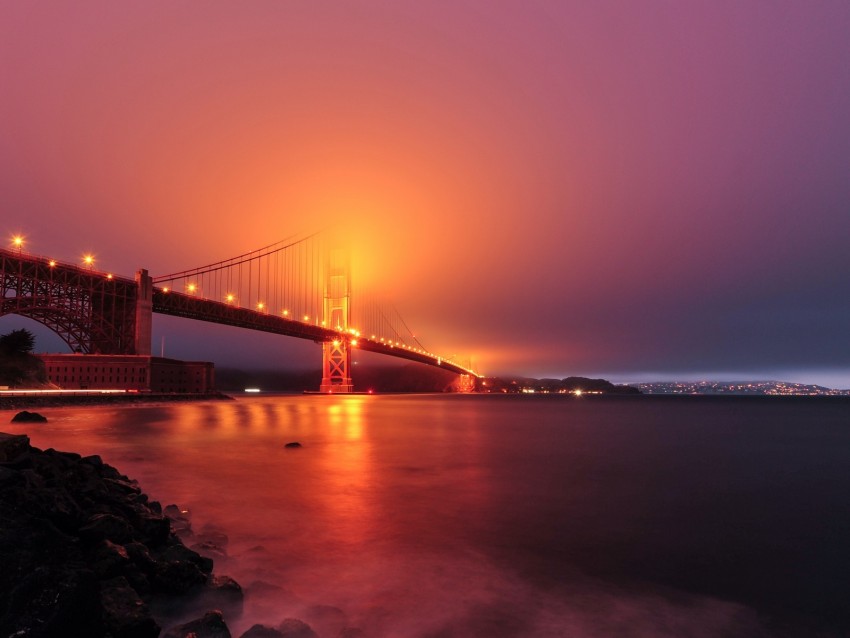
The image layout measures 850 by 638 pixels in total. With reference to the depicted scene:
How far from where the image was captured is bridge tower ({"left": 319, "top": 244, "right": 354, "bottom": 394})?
9469cm

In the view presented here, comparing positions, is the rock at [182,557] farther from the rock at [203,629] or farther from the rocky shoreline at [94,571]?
the rock at [203,629]

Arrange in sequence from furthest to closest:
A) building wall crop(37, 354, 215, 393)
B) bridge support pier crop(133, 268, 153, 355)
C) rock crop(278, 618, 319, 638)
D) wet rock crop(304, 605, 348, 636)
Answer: bridge support pier crop(133, 268, 153, 355), building wall crop(37, 354, 215, 393), wet rock crop(304, 605, 348, 636), rock crop(278, 618, 319, 638)

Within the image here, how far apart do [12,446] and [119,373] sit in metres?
54.5

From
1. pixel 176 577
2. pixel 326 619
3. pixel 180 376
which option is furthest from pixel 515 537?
pixel 180 376

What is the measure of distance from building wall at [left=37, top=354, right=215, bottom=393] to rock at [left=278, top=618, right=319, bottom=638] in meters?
56.8

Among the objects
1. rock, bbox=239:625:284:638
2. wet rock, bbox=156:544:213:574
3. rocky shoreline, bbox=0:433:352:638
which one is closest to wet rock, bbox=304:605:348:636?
rocky shoreline, bbox=0:433:352:638

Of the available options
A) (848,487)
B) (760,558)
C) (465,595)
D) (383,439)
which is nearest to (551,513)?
(760,558)

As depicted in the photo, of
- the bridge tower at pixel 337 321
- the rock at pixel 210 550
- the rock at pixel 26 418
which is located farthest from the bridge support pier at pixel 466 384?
the rock at pixel 210 550

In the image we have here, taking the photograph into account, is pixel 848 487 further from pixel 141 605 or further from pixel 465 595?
pixel 141 605

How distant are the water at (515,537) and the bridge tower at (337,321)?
75.2 meters

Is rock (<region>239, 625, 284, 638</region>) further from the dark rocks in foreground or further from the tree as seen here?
the tree

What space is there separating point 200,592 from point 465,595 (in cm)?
289

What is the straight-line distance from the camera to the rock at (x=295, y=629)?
454 centimetres

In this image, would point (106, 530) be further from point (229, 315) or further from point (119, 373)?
point (229, 315)
